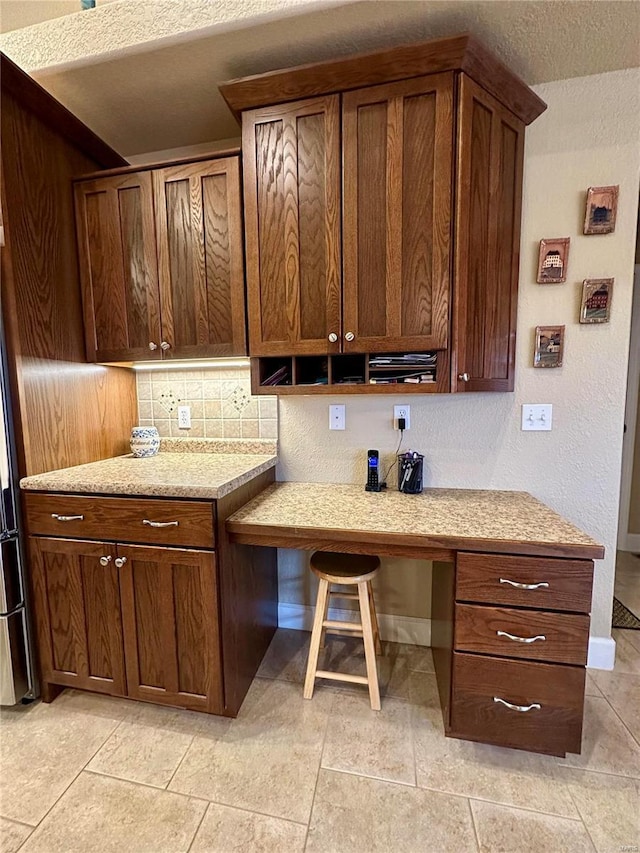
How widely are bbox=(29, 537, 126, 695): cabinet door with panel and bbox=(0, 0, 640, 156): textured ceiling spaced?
77.2 inches

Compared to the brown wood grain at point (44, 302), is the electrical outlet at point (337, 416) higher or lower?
lower

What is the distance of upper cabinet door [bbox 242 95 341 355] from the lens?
58.0 inches

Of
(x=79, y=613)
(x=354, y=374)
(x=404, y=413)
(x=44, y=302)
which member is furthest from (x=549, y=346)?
(x=79, y=613)

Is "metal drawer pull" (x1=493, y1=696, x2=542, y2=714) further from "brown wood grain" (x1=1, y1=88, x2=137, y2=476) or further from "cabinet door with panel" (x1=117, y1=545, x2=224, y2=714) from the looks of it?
"brown wood grain" (x1=1, y1=88, x2=137, y2=476)

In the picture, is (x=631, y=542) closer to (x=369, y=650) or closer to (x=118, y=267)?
(x=369, y=650)

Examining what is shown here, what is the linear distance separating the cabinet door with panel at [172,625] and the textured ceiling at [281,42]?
194cm

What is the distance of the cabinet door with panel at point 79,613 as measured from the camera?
151 centimetres

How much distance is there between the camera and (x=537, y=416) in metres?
1.77

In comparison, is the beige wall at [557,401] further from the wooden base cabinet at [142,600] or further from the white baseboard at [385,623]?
the wooden base cabinet at [142,600]

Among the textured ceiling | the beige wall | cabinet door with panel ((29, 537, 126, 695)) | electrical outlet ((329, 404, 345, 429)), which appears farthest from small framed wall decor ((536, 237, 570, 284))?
cabinet door with panel ((29, 537, 126, 695))

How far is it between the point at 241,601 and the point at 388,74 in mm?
2108

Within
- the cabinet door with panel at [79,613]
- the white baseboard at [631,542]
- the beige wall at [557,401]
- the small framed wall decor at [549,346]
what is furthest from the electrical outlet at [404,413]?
the white baseboard at [631,542]

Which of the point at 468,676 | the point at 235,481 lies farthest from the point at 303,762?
the point at 235,481

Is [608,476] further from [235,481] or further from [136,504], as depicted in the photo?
[136,504]
